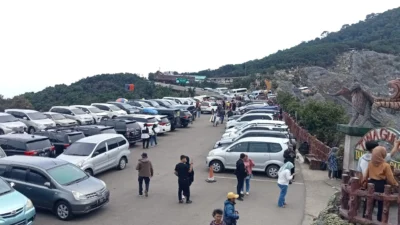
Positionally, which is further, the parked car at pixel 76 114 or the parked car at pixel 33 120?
the parked car at pixel 76 114

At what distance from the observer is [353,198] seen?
7.49 meters

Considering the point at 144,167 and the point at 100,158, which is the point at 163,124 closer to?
the point at 100,158

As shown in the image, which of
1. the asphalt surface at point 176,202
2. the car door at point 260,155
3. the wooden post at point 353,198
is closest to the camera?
the wooden post at point 353,198

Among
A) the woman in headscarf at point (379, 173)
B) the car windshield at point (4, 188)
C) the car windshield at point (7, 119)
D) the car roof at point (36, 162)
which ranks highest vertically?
the woman in headscarf at point (379, 173)

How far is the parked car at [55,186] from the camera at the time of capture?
11812 millimetres

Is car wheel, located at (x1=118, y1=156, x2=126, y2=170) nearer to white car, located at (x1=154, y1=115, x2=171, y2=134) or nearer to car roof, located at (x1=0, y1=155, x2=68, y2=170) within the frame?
car roof, located at (x1=0, y1=155, x2=68, y2=170)

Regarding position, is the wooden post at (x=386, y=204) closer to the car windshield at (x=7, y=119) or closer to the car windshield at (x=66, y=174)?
the car windshield at (x=66, y=174)

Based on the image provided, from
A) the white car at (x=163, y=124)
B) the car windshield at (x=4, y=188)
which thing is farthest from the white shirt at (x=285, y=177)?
the white car at (x=163, y=124)

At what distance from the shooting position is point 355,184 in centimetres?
746

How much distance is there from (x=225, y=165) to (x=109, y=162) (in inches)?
185

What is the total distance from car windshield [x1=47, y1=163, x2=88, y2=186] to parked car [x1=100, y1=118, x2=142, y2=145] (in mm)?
10435

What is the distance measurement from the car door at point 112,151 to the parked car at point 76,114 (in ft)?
42.9

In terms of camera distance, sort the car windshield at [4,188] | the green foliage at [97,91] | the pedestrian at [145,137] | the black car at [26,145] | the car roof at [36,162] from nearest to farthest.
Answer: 1. the car windshield at [4,188]
2. the car roof at [36,162]
3. the black car at [26,145]
4. the pedestrian at [145,137]
5. the green foliage at [97,91]

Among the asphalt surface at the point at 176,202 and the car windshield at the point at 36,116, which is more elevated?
the car windshield at the point at 36,116
